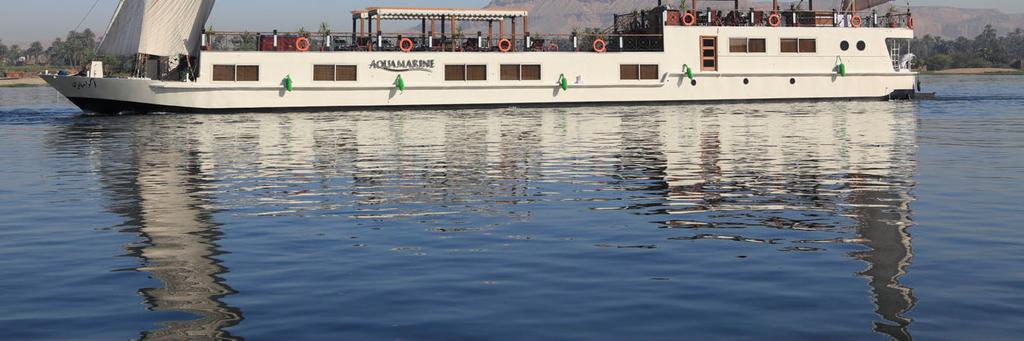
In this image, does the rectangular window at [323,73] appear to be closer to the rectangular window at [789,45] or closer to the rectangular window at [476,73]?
the rectangular window at [476,73]

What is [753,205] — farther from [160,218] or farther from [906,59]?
[906,59]

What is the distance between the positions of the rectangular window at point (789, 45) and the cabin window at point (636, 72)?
616 cm

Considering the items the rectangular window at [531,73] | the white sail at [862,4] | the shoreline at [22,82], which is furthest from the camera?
the shoreline at [22,82]

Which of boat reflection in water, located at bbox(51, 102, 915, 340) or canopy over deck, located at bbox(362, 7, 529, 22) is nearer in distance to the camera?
boat reflection in water, located at bbox(51, 102, 915, 340)

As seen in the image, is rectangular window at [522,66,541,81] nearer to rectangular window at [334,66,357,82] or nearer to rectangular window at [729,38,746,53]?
rectangular window at [334,66,357,82]

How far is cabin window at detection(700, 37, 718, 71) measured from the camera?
182 ft

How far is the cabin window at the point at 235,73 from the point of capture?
163ft

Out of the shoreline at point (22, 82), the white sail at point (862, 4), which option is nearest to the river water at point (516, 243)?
the white sail at point (862, 4)

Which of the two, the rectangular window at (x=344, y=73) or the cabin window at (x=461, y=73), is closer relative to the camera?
the rectangular window at (x=344, y=73)

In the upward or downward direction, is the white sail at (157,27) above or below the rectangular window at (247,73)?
above

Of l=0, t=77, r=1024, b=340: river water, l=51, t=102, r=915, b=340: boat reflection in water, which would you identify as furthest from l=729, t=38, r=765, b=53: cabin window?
l=0, t=77, r=1024, b=340: river water

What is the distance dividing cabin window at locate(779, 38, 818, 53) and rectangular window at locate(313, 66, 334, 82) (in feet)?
69.0

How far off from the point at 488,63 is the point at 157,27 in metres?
14.2

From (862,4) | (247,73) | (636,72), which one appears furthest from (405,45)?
(862,4)
